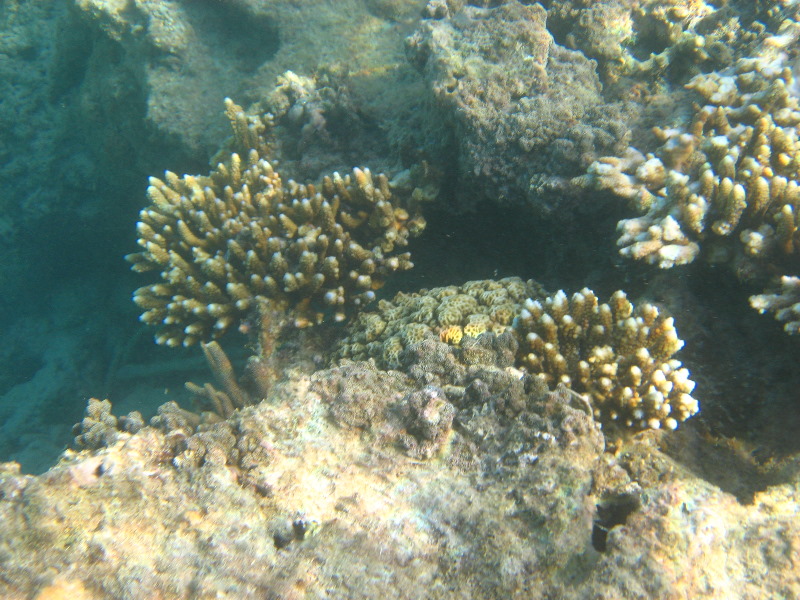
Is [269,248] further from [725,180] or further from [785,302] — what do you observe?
[785,302]

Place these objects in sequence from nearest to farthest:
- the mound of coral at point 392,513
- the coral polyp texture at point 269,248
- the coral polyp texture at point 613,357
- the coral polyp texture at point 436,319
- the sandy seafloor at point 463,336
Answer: the mound of coral at point 392,513 < the sandy seafloor at point 463,336 < the coral polyp texture at point 613,357 < the coral polyp texture at point 436,319 < the coral polyp texture at point 269,248

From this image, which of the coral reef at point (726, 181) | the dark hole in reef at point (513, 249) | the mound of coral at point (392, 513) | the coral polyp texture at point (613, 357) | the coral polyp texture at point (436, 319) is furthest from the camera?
the dark hole in reef at point (513, 249)

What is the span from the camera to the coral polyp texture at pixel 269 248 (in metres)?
4.46

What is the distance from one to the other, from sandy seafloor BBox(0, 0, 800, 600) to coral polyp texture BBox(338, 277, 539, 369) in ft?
0.11

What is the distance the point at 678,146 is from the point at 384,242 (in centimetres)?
270

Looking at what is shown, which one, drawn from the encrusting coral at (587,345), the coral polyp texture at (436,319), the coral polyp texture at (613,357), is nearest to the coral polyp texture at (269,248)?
the coral polyp texture at (436,319)

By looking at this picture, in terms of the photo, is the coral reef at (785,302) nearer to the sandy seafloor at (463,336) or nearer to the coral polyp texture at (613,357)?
the sandy seafloor at (463,336)

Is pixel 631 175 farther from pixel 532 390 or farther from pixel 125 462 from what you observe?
pixel 125 462

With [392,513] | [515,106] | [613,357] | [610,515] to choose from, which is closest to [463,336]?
[613,357]

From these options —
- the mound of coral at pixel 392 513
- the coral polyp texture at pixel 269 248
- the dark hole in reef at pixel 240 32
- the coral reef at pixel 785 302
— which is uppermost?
the dark hole in reef at pixel 240 32

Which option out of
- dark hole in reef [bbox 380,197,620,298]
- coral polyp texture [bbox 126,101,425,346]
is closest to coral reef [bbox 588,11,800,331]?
dark hole in reef [bbox 380,197,620,298]

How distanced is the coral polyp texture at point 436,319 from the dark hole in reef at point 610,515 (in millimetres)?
1693

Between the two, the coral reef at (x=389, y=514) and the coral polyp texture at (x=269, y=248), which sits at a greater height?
the coral polyp texture at (x=269, y=248)

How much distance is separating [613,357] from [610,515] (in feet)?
4.12
